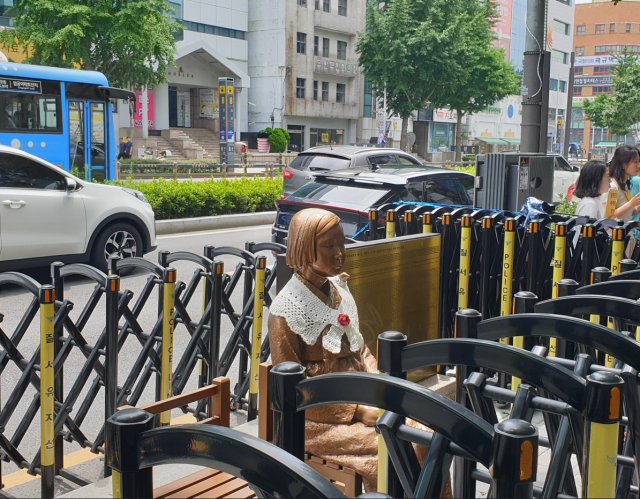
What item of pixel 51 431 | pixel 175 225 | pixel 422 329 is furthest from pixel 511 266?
pixel 175 225

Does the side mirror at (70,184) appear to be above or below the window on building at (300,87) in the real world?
below

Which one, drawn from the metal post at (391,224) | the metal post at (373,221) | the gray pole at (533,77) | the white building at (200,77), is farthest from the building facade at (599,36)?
the metal post at (391,224)

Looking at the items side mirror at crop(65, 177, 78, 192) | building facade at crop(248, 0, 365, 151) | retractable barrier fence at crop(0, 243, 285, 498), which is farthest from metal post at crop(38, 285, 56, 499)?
building facade at crop(248, 0, 365, 151)

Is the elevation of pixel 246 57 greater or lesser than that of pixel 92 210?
greater

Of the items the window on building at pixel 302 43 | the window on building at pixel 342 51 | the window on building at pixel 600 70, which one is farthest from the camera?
the window on building at pixel 600 70

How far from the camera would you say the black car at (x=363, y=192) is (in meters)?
8.40

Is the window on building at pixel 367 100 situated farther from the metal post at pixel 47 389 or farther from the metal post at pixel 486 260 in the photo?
the metal post at pixel 47 389

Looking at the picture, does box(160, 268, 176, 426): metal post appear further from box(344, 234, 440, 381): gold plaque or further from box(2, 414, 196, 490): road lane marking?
box(344, 234, 440, 381): gold plaque

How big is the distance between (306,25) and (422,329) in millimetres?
46255

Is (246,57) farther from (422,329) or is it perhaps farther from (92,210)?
(422,329)

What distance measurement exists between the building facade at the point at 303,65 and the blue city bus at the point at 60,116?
1232 inches

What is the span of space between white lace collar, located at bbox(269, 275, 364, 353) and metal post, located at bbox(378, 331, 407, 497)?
3.56 feet

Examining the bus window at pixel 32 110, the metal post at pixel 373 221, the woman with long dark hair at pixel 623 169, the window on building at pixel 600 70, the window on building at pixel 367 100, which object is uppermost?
the window on building at pixel 600 70

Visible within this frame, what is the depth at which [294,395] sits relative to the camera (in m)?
1.65
